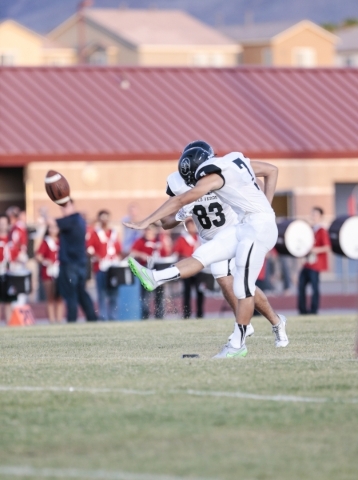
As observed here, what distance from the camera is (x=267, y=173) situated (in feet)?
31.5

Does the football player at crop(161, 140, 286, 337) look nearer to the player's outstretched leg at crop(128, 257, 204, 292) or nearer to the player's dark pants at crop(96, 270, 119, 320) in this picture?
the player's outstretched leg at crop(128, 257, 204, 292)

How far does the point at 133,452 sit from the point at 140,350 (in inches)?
181

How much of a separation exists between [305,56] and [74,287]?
200ft

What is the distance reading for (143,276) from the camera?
8938 millimetres

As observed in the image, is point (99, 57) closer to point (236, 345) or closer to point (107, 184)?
point (107, 184)

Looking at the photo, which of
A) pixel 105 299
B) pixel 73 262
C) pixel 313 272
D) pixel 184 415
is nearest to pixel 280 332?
pixel 184 415

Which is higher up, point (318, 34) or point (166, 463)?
point (318, 34)

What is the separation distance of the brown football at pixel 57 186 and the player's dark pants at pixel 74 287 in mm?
3302

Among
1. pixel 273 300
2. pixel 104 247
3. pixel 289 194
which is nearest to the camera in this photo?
pixel 104 247

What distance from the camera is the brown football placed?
1271 cm

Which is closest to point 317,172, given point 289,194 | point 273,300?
point 289,194

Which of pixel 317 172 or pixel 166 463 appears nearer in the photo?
pixel 166 463

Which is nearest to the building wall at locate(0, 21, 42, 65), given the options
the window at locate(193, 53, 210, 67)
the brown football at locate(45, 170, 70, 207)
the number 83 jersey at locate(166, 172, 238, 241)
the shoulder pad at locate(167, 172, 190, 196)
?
the window at locate(193, 53, 210, 67)

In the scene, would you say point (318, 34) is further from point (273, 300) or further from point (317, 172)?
point (273, 300)
